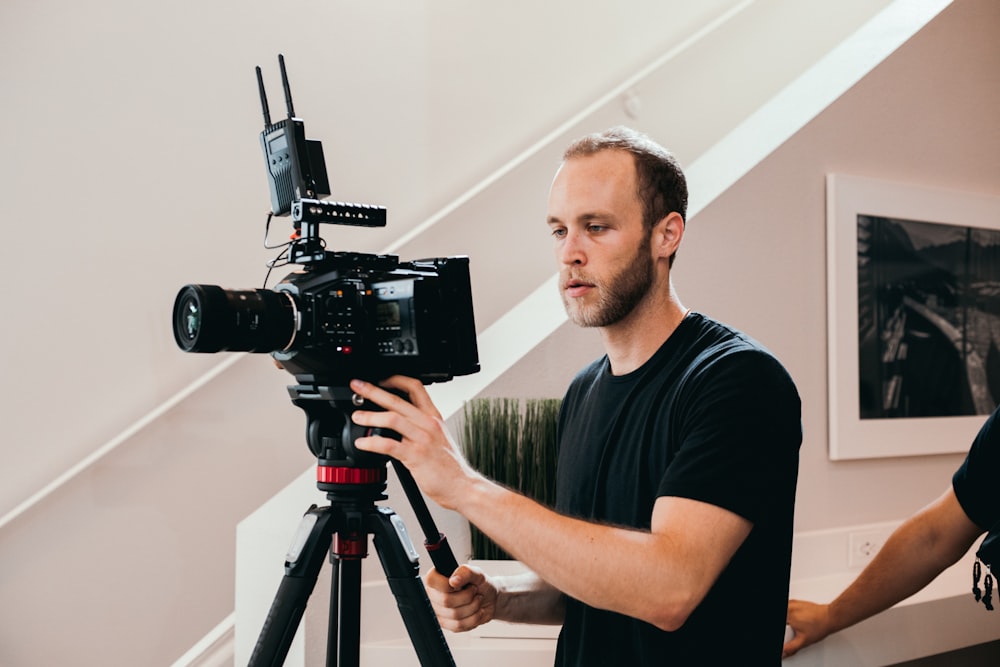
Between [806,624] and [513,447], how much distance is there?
2.08 ft

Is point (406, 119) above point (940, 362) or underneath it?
above

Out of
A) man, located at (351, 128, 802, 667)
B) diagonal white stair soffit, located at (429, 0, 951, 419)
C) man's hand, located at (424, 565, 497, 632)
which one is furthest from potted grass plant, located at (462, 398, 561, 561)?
man's hand, located at (424, 565, 497, 632)

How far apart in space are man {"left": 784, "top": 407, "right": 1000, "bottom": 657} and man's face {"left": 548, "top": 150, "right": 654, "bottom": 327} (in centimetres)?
63

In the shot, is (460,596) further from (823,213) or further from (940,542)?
(823,213)

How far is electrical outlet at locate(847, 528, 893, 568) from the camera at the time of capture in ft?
7.12

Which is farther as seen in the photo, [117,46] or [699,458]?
[117,46]

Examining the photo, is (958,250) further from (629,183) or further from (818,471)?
(629,183)

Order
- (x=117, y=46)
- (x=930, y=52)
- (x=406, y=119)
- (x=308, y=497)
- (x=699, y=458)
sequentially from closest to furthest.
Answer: (x=699, y=458) → (x=308, y=497) → (x=930, y=52) → (x=117, y=46) → (x=406, y=119)

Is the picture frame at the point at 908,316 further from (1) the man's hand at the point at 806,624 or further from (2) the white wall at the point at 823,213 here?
(1) the man's hand at the point at 806,624

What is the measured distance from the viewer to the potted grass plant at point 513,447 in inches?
65.6

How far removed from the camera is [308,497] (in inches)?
64.6

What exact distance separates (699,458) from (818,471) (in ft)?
4.09

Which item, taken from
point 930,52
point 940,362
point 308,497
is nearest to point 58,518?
point 308,497

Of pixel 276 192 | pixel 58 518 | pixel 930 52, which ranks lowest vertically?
pixel 58 518
